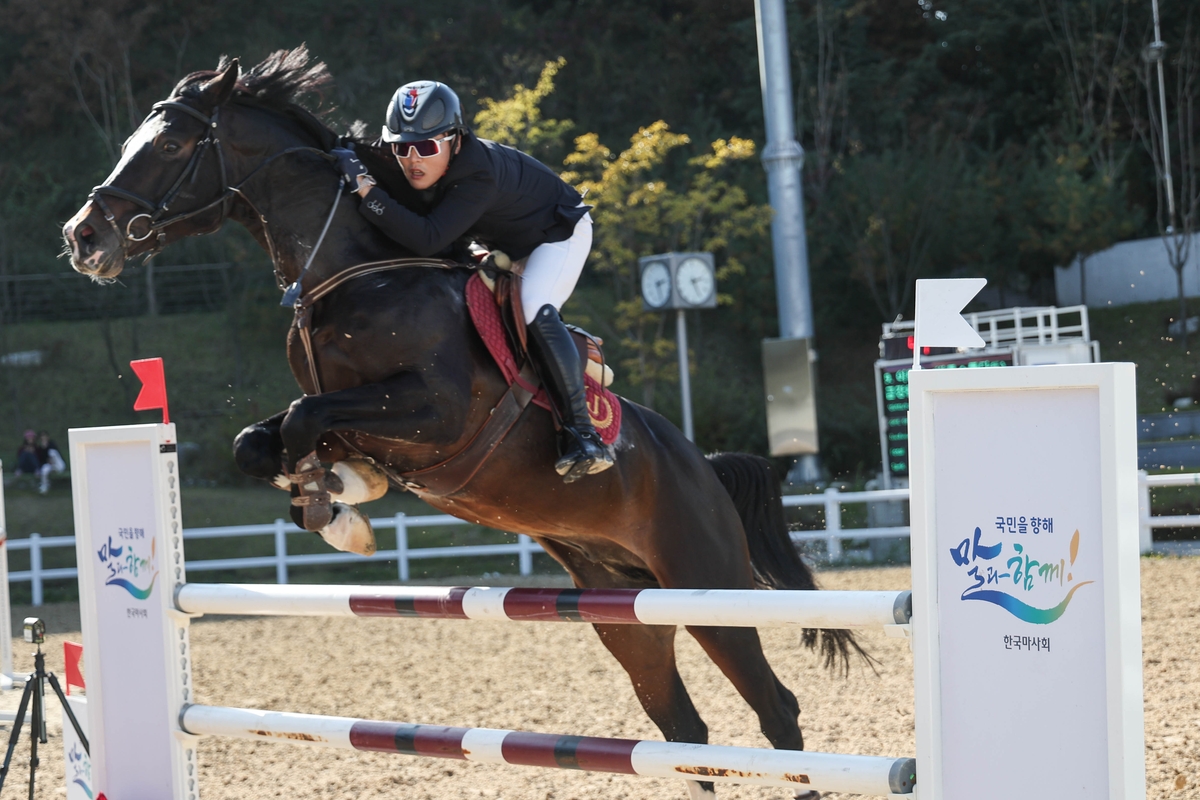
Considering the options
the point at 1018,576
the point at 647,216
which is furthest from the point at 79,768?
the point at 647,216

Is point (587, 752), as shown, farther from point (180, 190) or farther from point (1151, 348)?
point (1151, 348)

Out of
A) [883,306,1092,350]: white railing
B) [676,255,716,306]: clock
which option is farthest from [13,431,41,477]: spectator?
[883,306,1092,350]: white railing

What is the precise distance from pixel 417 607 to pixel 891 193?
20.2 m

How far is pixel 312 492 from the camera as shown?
10.8 feet

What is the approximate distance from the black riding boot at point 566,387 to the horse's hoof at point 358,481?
547mm

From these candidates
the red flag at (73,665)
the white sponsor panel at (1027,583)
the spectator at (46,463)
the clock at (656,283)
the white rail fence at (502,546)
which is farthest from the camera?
the spectator at (46,463)

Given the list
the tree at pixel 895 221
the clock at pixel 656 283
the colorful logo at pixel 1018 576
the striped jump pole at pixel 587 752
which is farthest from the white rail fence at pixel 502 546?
the tree at pixel 895 221

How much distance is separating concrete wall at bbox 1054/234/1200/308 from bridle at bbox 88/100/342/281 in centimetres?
2033

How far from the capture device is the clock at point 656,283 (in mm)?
12602

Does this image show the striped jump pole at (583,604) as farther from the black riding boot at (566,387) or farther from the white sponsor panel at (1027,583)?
the black riding boot at (566,387)

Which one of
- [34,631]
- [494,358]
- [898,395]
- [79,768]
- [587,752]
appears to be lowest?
[79,768]

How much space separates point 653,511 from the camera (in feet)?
12.8

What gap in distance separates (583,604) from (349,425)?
85 cm

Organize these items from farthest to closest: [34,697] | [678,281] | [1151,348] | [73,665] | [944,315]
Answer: [1151,348] < [678,281] < [34,697] < [73,665] < [944,315]
